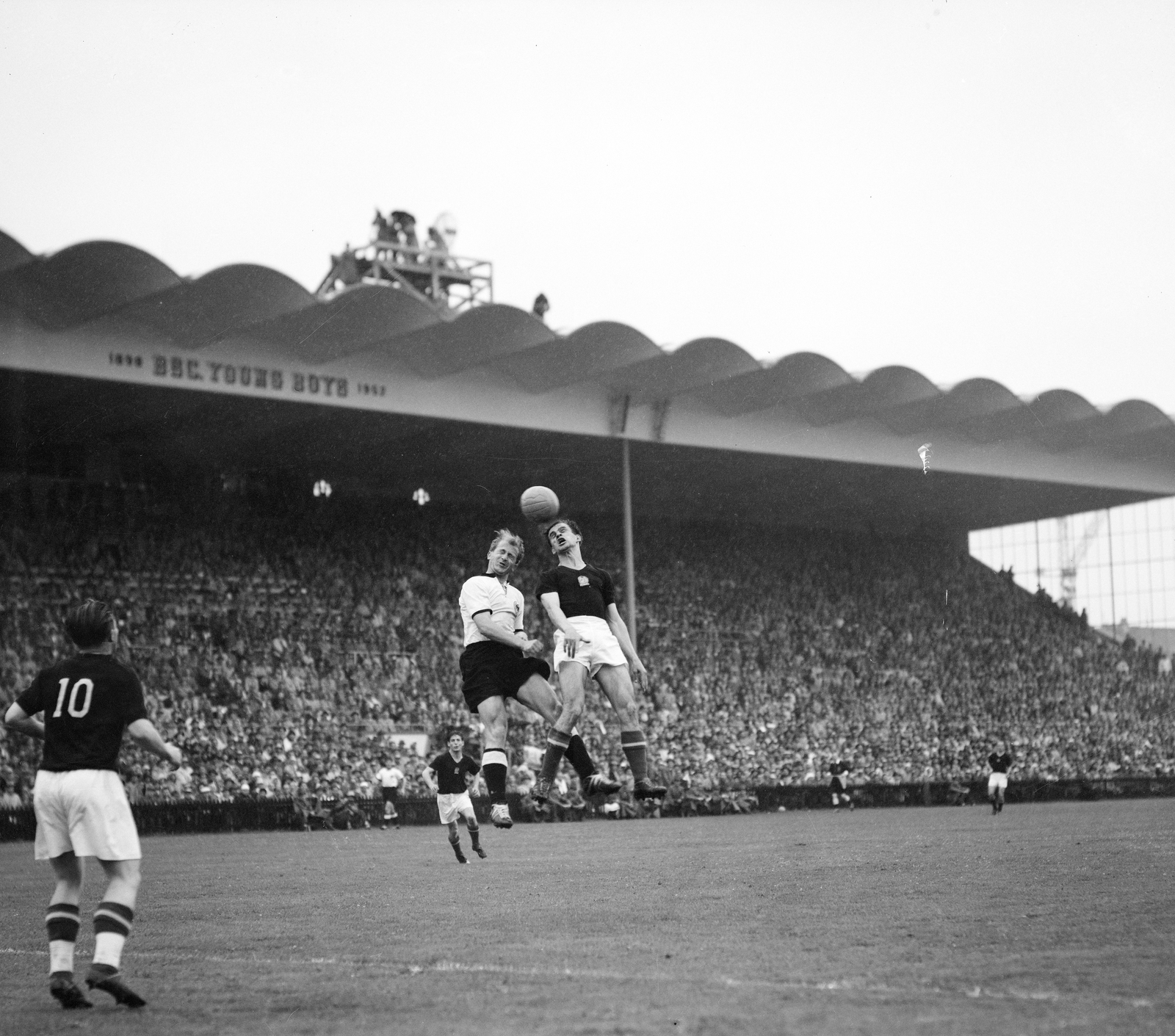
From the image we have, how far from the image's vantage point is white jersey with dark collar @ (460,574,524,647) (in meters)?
10.1

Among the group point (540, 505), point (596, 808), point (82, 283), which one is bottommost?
point (596, 808)

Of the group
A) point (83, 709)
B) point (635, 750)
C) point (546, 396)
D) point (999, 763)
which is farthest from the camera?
point (546, 396)

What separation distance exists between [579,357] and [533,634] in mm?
7035

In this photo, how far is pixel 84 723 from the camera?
23.5 feet

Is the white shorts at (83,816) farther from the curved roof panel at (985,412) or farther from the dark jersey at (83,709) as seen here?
the curved roof panel at (985,412)

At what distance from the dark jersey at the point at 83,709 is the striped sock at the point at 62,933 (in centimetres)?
64

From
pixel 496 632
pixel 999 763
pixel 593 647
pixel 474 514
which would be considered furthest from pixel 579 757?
pixel 474 514

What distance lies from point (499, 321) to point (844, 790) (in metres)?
13.7

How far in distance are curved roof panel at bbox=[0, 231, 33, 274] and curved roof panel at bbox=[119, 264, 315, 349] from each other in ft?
8.57

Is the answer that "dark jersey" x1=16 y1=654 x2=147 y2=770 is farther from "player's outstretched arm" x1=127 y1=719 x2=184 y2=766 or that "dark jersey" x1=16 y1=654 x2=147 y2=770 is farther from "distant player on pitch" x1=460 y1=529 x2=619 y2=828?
"distant player on pitch" x1=460 y1=529 x2=619 y2=828

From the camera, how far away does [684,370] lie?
123 feet

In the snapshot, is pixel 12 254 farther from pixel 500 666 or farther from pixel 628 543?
pixel 500 666

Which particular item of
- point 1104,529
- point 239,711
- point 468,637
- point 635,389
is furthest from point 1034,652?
point 468,637

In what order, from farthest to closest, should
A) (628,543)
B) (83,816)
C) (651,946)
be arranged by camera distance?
(628,543)
(651,946)
(83,816)
